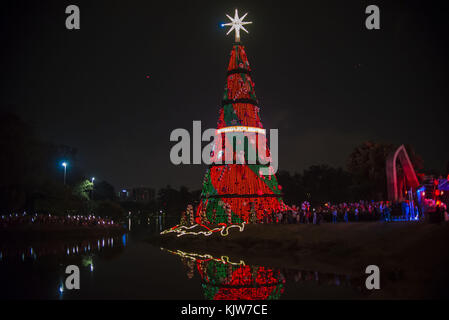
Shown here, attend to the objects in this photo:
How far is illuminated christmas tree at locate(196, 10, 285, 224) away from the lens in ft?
118

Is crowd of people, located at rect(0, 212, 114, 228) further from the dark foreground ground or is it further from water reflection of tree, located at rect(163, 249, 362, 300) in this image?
water reflection of tree, located at rect(163, 249, 362, 300)

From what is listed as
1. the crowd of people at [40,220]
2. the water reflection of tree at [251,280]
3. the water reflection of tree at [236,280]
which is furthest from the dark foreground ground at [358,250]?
the crowd of people at [40,220]

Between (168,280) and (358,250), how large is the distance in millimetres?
9404

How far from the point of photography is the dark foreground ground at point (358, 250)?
15.2 metres

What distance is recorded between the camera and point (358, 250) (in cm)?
2112

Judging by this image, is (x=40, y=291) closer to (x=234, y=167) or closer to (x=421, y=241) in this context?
(x=421, y=241)

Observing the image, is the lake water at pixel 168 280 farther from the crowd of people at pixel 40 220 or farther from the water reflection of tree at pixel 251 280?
the crowd of people at pixel 40 220

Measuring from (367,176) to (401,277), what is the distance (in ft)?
97.3

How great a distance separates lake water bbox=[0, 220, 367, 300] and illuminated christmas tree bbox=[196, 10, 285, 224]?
10.5m

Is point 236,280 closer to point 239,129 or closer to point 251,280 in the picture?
point 251,280

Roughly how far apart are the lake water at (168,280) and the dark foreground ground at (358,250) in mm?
1504

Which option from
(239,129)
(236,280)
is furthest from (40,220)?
(236,280)

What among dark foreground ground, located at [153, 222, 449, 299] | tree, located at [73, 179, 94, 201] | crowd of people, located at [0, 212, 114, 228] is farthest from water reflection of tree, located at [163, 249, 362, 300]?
tree, located at [73, 179, 94, 201]

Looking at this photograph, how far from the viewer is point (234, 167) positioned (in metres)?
36.9
